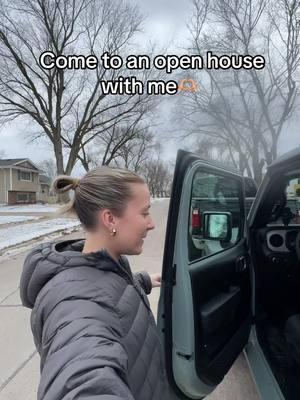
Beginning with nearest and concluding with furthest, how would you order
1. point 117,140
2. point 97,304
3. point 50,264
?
point 97,304
point 50,264
point 117,140

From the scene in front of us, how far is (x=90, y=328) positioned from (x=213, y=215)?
5.26ft

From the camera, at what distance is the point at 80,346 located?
0.89m

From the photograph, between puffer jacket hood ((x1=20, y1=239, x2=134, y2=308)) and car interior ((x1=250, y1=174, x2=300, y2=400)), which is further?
car interior ((x1=250, y1=174, x2=300, y2=400))

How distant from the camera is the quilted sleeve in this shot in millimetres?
812

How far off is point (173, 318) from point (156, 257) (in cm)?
555

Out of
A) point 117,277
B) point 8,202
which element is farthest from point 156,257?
point 8,202

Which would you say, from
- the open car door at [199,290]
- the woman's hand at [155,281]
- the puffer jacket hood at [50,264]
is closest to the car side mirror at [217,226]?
the open car door at [199,290]

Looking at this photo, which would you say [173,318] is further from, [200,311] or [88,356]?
[88,356]

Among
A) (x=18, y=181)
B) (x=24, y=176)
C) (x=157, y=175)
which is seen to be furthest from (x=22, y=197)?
(x=157, y=175)

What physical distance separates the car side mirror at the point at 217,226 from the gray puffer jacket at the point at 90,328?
1.13m

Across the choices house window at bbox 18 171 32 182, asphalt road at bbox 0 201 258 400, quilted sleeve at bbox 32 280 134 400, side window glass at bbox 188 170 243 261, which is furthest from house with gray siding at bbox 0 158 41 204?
quilted sleeve at bbox 32 280 134 400

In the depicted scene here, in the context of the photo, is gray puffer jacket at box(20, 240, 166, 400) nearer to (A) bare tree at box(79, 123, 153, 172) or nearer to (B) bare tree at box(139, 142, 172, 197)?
(A) bare tree at box(79, 123, 153, 172)

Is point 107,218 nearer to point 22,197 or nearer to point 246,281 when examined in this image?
point 246,281

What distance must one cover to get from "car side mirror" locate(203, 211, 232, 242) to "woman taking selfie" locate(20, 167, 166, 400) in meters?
1.13
